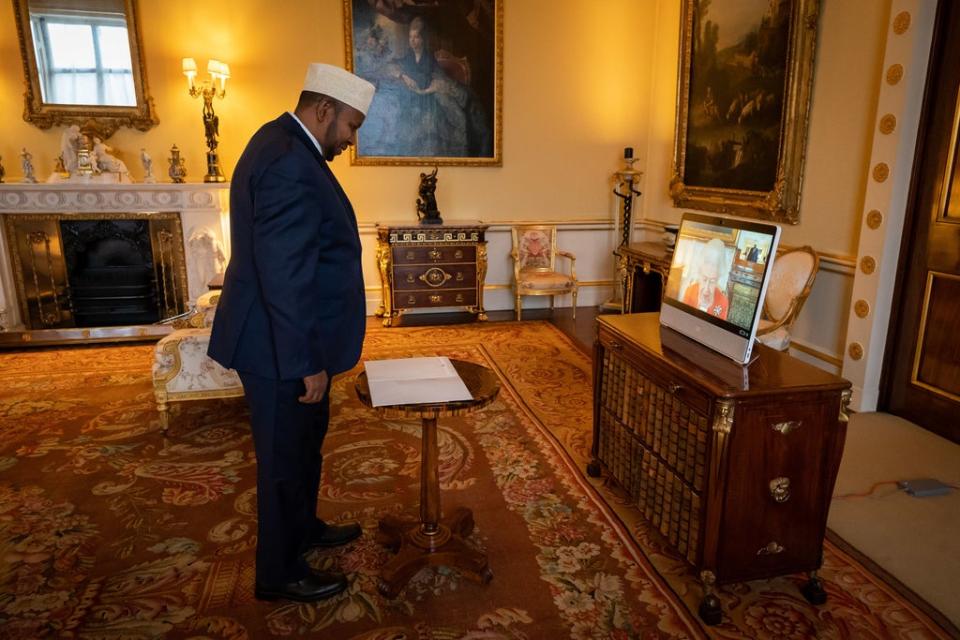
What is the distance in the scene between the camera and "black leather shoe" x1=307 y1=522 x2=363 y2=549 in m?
2.45

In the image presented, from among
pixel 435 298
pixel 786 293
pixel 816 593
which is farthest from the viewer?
pixel 435 298

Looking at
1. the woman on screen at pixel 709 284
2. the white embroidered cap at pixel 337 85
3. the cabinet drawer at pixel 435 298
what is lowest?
the cabinet drawer at pixel 435 298

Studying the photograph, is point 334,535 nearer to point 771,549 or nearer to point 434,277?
point 771,549

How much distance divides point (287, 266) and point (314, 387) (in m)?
0.39

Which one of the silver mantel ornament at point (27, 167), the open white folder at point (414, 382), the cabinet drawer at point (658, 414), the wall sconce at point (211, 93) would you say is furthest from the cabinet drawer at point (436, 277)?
the open white folder at point (414, 382)

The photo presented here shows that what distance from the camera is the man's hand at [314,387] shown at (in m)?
1.92

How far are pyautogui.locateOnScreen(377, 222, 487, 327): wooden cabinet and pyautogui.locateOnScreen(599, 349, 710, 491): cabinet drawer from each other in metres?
3.28

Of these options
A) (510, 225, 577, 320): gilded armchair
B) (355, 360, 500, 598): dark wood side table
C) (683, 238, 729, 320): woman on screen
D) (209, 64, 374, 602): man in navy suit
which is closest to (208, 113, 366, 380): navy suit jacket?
(209, 64, 374, 602): man in navy suit

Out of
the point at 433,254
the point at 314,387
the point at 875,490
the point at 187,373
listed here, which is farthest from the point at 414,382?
the point at 433,254

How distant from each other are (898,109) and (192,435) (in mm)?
4409

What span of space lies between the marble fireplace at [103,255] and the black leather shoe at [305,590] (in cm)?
402

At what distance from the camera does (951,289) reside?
346cm

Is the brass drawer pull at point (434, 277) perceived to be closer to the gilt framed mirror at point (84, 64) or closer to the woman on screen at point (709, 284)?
the gilt framed mirror at point (84, 64)

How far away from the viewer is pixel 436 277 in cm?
591
